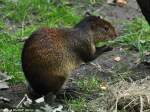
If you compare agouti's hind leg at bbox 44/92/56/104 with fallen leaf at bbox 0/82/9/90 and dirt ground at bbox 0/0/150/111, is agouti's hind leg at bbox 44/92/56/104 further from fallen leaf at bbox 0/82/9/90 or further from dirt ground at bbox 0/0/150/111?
fallen leaf at bbox 0/82/9/90

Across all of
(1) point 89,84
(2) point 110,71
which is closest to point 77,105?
(1) point 89,84

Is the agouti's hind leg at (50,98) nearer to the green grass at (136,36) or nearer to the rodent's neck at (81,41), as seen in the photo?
the rodent's neck at (81,41)

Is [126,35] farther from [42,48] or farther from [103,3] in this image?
[42,48]

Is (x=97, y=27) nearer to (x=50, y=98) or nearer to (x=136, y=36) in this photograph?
(x=50, y=98)

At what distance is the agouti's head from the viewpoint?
6742 mm

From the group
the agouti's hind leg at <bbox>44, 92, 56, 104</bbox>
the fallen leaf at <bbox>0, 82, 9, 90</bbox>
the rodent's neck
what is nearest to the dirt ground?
the fallen leaf at <bbox>0, 82, 9, 90</bbox>

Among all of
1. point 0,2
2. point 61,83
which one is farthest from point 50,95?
point 0,2

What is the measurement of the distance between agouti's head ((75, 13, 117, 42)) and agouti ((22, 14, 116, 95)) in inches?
4.9

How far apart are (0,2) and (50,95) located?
3.31 m

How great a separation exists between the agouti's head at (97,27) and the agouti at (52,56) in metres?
0.12

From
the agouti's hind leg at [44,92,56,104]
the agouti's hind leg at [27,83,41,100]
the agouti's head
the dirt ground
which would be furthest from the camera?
the agouti's head

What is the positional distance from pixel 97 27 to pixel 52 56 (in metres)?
0.78

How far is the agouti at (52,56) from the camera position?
20.1ft

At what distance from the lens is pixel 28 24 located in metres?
8.77
